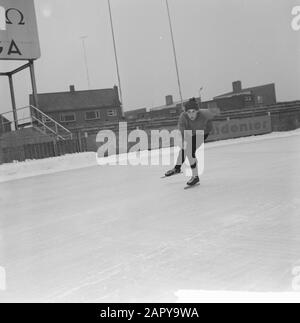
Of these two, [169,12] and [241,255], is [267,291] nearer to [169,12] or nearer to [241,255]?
[241,255]

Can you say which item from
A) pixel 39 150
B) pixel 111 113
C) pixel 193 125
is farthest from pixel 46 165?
pixel 111 113

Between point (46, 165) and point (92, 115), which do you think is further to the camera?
point (92, 115)

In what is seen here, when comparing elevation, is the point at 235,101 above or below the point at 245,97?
below

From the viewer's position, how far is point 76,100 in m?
46.9

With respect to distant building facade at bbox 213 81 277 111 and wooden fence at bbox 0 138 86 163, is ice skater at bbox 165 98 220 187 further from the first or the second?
distant building facade at bbox 213 81 277 111

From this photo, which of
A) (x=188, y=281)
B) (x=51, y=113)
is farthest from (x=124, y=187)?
(x=51, y=113)

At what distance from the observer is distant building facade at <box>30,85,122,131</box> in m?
45.7

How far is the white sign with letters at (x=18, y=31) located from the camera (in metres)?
16.5

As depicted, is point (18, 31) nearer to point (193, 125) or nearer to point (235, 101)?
point (193, 125)

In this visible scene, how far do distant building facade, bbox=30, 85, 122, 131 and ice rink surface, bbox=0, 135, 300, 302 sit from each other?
130ft

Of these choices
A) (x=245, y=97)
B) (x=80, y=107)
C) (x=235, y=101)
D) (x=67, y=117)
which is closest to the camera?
(x=80, y=107)

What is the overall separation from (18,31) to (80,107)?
29.0 meters

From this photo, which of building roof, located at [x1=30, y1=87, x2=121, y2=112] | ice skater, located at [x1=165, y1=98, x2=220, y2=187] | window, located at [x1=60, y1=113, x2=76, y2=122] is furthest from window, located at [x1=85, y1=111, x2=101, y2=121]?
ice skater, located at [x1=165, y1=98, x2=220, y2=187]

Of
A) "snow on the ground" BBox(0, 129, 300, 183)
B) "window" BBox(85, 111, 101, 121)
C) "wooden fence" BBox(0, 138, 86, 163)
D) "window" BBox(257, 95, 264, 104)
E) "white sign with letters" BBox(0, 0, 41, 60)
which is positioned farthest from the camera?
"window" BBox(257, 95, 264, 104)
